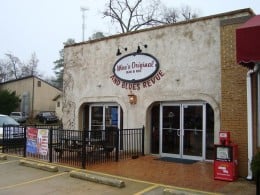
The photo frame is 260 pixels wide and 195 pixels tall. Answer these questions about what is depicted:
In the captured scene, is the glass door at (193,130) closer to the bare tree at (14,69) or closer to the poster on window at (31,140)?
the poster on window at (31,140)

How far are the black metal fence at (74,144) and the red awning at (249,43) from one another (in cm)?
558

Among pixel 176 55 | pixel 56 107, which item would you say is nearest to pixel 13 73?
pixel 56 107

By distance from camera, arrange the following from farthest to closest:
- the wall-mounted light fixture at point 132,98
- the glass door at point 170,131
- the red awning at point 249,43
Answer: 1. the wall-mounted light fixture at point 132,98
2. the glass door at point 170,131
3. the red awning at point 249,43

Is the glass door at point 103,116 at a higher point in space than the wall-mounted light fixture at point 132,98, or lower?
lower

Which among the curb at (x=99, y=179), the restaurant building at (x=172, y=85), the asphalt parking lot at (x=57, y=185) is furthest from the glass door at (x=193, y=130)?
the curb at (x=99, y=179)

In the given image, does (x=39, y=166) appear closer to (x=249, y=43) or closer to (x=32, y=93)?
(x=249, y=43)

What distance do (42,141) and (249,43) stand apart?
27.8ft

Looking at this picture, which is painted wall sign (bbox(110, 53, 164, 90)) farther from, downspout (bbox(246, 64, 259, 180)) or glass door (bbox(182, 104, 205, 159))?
downspout (bbox(246, 64, 259, 180))

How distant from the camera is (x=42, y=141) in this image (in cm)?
1380

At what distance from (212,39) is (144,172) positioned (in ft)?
17.4

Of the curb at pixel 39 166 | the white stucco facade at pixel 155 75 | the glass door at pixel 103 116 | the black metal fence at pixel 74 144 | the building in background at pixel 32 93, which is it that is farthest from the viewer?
the building in background at pixel 32 93

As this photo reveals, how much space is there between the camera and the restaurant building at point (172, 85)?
1089cm

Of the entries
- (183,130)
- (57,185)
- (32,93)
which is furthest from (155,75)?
(32,93)

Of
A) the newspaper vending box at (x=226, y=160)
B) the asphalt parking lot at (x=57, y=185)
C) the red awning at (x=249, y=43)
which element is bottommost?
the asphalt parking lot at (x=57, y=185)
